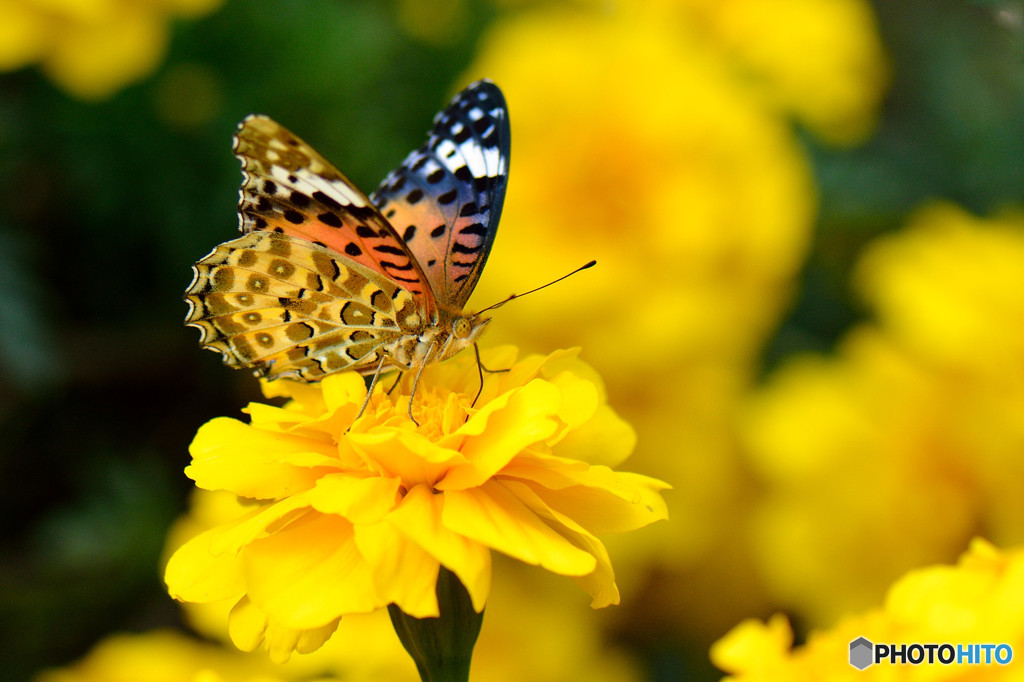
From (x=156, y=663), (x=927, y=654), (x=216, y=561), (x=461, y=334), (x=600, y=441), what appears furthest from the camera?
(x=156, y=663)

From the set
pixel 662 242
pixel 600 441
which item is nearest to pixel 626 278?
pixel 662 242

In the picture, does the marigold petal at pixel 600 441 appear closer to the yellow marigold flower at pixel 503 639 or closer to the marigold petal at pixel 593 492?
the marigold petal at pixel 593 492

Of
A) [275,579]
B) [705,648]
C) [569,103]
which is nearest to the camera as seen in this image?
[275,579]

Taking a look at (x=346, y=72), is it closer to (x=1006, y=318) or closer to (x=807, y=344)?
(x=807, y=344)

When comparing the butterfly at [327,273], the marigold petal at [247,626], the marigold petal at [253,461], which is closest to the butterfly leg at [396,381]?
the butterfly at [327,273]

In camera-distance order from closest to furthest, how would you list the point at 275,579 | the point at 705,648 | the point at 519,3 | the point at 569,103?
the point at 275,579 < the point at 705,648 < the point at 569,103 < the point at 519,3

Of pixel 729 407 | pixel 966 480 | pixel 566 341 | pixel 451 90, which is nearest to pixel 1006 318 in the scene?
pixel 966 480

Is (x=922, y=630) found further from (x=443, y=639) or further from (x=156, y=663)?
(x=156, y=663)

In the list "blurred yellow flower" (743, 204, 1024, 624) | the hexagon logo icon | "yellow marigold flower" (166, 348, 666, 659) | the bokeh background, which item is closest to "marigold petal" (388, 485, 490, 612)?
"yellow marigold flower" (166, 348, 666, 659)
